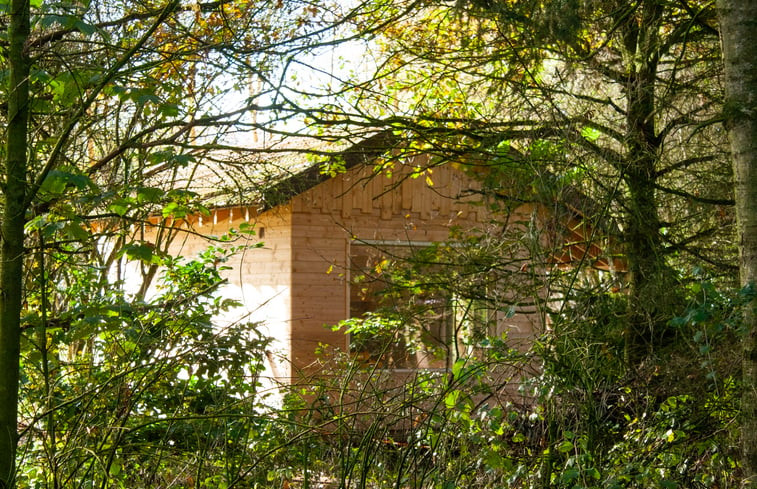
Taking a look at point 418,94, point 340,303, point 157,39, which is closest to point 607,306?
point 418,94

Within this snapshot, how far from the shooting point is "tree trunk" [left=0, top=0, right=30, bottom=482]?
3207mm

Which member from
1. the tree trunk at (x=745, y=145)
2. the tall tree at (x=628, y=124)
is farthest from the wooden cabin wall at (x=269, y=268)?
the tree trunk at (x=745, y=145)

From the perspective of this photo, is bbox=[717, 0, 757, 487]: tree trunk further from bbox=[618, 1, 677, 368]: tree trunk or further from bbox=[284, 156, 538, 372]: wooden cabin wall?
bbox=[284, 156, 538, 372]: wooden cabin wall

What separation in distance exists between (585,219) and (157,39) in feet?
12.7

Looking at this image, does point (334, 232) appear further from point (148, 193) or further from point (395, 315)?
point (148, 193)

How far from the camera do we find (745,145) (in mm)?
4602

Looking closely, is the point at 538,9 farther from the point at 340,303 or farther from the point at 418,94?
the point at 340,303

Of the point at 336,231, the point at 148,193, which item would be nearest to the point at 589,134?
the point at 148,193

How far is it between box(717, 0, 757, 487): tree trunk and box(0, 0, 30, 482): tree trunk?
3.59 meters

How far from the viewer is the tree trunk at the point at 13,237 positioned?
10.5 feet

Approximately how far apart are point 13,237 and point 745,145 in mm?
3853

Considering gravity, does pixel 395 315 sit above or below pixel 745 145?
below

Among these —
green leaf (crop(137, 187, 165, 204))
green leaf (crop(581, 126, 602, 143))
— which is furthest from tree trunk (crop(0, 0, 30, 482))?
green leaf (crop(581, 126, 602, 143))

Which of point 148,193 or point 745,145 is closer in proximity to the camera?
point 148,193
